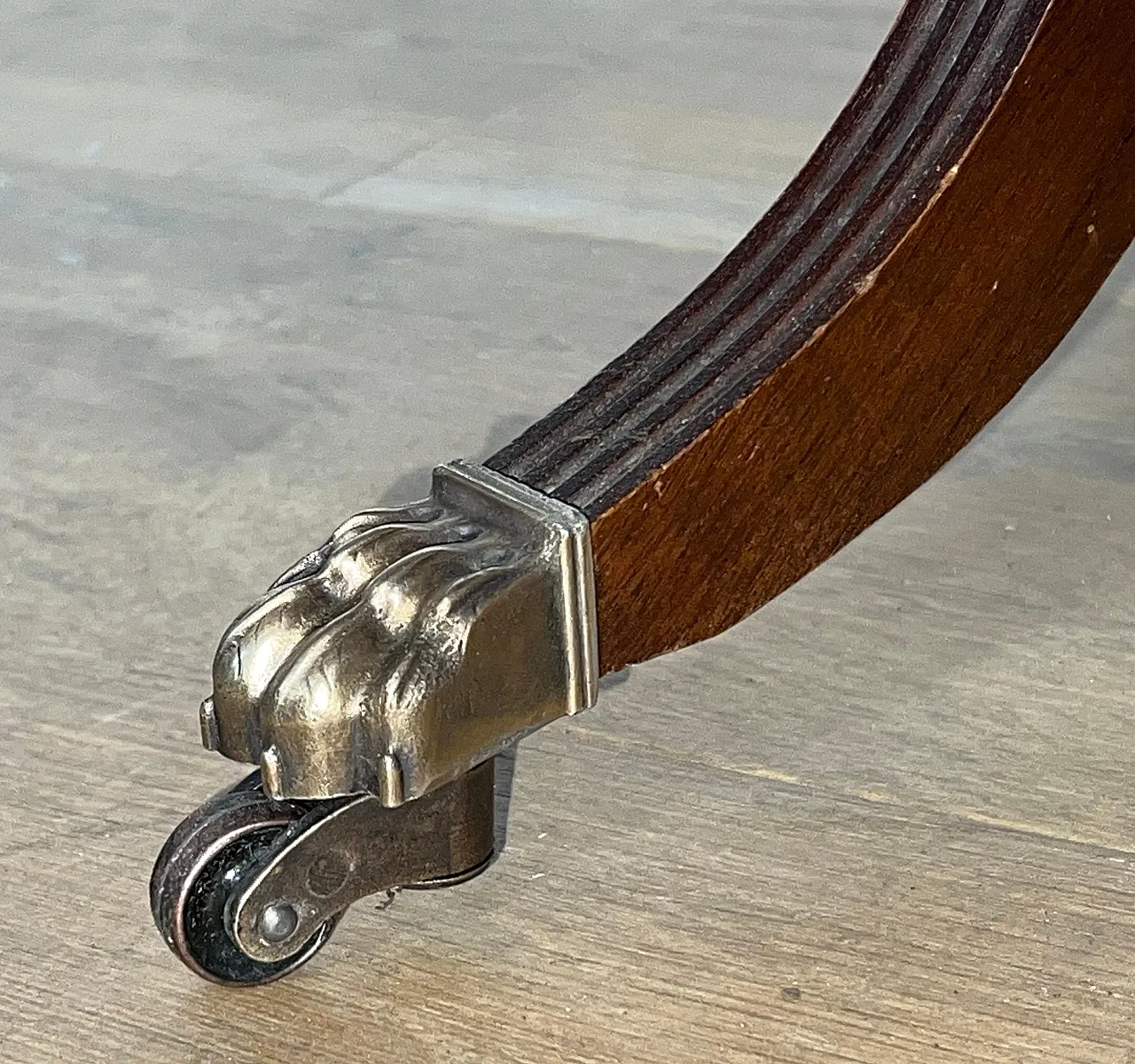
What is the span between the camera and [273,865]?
0.58 metres

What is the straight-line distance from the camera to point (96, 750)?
0.79 metres

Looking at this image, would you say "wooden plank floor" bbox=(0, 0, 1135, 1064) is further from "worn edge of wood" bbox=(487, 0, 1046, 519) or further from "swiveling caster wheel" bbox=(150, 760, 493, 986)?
"worn edge of wood" bbox=(487, 0, 1046, 519)

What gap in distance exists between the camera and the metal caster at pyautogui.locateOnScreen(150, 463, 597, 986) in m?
0.55

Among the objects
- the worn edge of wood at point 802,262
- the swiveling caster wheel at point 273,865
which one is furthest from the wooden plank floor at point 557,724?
the worn edge of wood at point 802,262

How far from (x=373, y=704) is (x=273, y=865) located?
76 mm

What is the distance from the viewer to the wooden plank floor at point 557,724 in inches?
24.8

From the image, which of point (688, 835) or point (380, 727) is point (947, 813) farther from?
point (380, 727)

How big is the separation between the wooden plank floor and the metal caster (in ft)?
0.17

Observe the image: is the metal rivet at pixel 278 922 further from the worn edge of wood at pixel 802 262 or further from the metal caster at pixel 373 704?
the worn edge of wood at pixel 802 262

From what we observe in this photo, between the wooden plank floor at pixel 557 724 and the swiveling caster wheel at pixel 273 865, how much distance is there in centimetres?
4

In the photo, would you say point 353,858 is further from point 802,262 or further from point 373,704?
point 802,262

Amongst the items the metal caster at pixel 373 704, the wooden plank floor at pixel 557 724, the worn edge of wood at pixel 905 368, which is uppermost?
the worn edge of wood at pixel 905 368

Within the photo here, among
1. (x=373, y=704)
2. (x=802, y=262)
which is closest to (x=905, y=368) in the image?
(x=802, y=262)

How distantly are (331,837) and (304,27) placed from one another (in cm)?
196
